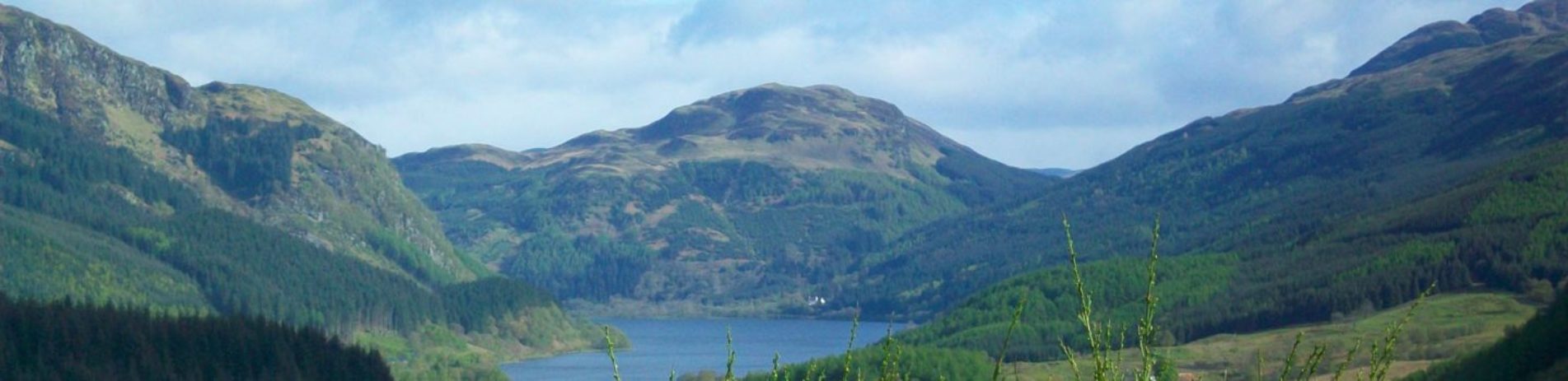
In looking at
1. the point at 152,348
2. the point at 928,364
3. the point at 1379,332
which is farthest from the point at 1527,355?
the point at 152,348

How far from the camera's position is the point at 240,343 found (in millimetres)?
135500

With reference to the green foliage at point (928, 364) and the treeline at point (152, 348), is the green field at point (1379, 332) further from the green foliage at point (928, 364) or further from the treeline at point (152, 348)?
the treeline at point (152, 348)

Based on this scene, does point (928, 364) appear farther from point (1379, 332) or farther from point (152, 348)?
point (152, 348)

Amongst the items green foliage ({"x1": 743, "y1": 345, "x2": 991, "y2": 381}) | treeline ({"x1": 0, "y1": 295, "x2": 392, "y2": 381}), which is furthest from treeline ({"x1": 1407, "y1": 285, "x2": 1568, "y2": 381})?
treeline ({"x1": 0, "y1": 295, "x2": 392, "y2": 381})

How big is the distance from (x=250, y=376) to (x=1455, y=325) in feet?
359

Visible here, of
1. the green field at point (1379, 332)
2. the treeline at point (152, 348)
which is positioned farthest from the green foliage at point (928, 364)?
the treeline at point (152, 348)

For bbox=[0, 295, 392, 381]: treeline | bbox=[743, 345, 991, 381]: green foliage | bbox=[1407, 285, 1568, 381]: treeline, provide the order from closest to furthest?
bbox=[1407, 285, 1568, 381]: treeline
bbox=[0, 295, 392, 381]: treeline
bbox=[743, 345, 991, 381]: green foliage

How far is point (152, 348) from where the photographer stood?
12619cm

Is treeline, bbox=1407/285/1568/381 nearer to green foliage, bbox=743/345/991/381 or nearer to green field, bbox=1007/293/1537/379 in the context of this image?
green field, bbox=1007/293/1537/379

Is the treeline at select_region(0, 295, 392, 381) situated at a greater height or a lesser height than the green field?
greater

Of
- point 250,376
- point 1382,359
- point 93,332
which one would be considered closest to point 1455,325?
point 250,376

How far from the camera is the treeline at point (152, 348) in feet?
392

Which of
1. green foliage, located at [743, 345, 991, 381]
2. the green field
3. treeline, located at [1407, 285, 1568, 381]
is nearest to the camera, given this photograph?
treeline, located at [1407, 285, 1568, 381]

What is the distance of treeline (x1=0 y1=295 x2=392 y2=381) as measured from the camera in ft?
392
